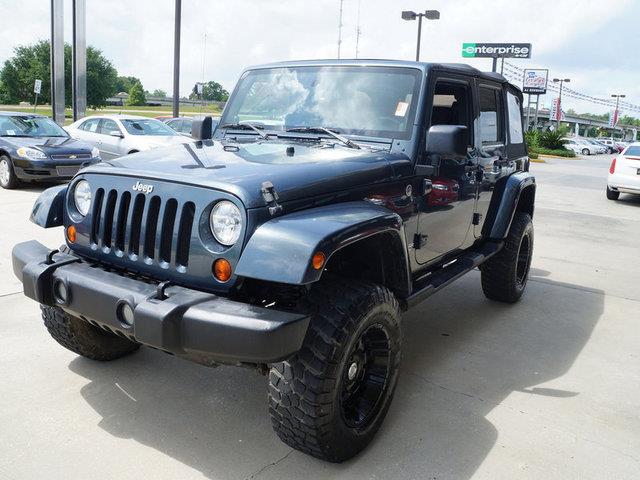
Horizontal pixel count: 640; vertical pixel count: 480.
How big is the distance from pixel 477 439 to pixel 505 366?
3.49ft

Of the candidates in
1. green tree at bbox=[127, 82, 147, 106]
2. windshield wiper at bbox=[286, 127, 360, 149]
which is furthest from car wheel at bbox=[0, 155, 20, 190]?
green tree at bbox=[127, 82, 147, 106]

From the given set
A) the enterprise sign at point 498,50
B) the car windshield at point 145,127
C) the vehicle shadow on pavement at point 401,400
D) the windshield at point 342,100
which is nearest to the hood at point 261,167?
the windshield at point 342,100

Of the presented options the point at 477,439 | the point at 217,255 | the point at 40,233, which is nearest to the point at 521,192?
the point at 477,439

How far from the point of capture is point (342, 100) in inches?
145

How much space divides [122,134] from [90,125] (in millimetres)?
1659

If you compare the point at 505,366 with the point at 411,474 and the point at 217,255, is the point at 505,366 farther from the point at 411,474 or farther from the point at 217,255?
the point at 217,255

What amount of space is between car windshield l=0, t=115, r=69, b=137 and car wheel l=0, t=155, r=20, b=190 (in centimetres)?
77

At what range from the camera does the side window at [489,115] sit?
4.49m

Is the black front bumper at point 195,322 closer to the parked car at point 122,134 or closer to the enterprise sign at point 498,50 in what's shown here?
the parked car at point 122,134

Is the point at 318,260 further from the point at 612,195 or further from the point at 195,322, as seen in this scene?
the point at 612,195

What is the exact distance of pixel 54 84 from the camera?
19.2 metres

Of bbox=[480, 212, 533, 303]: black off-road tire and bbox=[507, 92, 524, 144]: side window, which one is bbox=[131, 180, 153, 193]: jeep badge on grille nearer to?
bbox=[480, 212, 533, 303]: black off-road tire

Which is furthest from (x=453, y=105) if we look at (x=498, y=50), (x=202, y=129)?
(x=498, y=50)

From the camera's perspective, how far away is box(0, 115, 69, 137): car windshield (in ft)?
38.1
